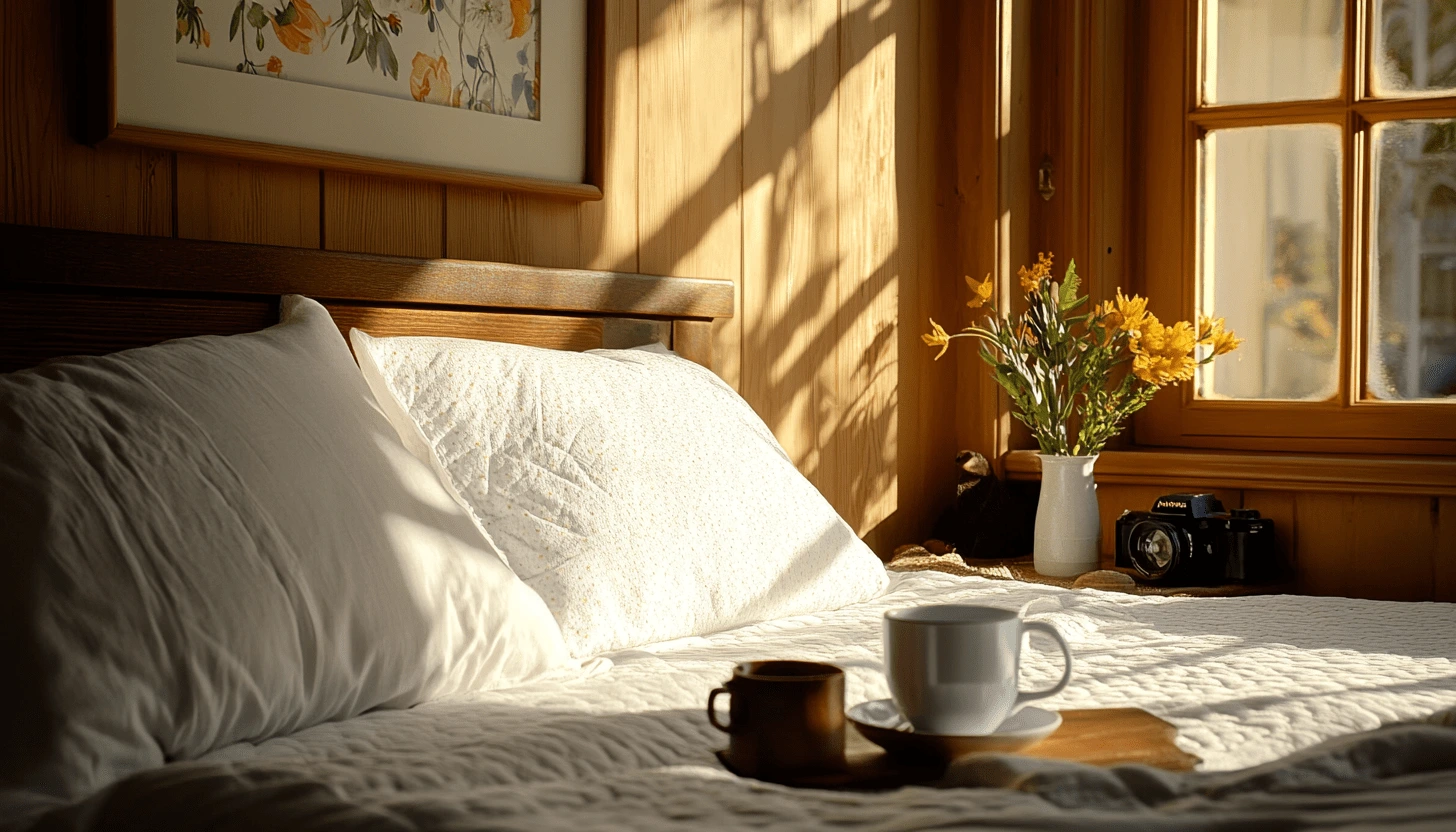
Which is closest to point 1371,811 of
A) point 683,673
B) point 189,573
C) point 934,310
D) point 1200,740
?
point 1200,740

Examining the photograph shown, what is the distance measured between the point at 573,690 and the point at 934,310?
166 cm

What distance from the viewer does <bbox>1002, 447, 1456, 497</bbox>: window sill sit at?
228 centimetres

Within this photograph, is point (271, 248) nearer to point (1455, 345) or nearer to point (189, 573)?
point (189, 573)

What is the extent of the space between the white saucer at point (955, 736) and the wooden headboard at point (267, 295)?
0.83 metres

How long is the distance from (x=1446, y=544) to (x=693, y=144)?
144 cm

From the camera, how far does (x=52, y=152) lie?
129cm

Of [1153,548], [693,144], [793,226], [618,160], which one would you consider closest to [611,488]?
[618,160]

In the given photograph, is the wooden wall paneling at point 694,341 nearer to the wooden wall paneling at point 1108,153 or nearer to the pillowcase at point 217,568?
the pillowcase at point 217,568

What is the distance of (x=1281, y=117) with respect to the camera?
8.29ft

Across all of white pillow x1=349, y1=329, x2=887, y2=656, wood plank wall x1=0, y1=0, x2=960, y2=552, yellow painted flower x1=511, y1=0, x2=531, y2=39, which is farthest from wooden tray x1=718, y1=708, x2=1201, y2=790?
yellow painted flower x1=511, y1=0, x2=531, y2=39

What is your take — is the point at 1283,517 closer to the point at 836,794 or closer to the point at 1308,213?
the point at 1308,213

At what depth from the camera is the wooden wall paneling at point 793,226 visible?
7.13ft

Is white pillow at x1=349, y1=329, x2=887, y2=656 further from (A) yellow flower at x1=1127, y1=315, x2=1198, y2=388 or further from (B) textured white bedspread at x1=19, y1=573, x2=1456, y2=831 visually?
(A) yellow flower at x1=1127, y1=315, x2=1198, y2=388

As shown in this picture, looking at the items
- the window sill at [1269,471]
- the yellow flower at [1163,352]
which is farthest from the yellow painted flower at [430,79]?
the window sill at [1269,471]
